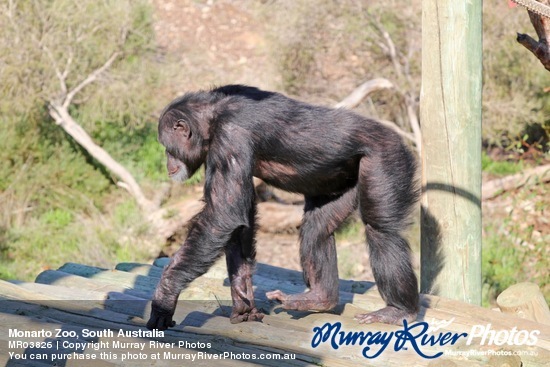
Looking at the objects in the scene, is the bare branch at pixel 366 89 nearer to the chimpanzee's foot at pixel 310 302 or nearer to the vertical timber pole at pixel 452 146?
the vertical timber pole at pixel 452 146

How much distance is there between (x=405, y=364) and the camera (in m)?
3.94

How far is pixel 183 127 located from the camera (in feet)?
14.8

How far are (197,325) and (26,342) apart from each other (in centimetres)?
100

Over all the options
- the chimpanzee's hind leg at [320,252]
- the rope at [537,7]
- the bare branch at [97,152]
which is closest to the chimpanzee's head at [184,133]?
the chimpanzee's hind leg at [320,252]

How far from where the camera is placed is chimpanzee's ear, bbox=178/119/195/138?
4.48m

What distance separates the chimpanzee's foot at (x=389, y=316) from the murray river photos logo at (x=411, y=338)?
2.0 inches

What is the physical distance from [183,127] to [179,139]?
8 cm

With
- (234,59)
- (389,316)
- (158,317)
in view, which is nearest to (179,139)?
(158,317)

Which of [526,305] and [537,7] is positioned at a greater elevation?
[537,7]

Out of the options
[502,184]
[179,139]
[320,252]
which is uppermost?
[179,139]

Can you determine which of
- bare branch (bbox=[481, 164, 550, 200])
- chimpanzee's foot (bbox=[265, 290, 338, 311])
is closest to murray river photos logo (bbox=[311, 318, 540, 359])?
chimpanzee's foot (bbox=[265, 290, 338, 311])

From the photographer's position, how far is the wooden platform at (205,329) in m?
3.71

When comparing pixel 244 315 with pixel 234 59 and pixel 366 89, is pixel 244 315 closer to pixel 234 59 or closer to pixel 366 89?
pixel 366 89

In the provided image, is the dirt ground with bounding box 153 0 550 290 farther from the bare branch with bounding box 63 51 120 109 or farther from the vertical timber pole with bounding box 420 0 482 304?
the vertical timber pole with bounding box 420 0 482 304
